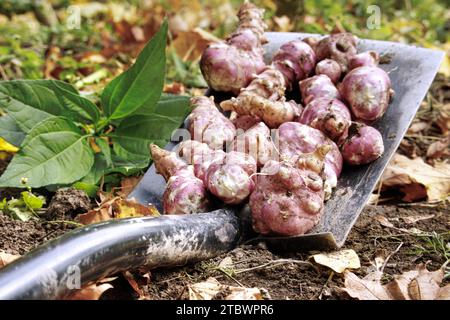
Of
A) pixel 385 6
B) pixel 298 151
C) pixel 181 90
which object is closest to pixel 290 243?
pixel 298 151

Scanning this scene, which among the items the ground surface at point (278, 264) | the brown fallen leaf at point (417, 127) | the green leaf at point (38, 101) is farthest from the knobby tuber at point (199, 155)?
the brown fallen leaf at point (417, 127)

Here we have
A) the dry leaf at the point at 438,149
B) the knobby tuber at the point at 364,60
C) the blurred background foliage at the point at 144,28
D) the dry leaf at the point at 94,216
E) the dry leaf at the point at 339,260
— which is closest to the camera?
the dry leaf at the point at 339,260

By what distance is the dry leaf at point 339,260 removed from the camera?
57.6 inches

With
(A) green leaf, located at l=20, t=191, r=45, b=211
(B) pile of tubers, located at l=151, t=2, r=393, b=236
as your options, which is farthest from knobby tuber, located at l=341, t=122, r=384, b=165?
(A) green leaf, located at l=20, t=191, r=45, b=211

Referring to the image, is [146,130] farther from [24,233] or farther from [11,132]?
[24,233]

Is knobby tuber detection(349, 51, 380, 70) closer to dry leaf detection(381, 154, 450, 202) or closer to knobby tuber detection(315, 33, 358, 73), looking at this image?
knobby tuber detection(315, 33, 358, 73)

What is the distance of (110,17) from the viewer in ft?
12.2

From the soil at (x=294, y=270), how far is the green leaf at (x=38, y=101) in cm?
68

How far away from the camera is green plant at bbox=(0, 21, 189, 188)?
182cm

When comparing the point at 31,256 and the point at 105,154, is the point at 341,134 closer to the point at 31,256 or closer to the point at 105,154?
the point at 105,154

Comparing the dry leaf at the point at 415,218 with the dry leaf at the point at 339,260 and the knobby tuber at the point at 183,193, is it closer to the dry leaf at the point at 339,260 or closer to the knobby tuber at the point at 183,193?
the dry leaf at the point at 339,260

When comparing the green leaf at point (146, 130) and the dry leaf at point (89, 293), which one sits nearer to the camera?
the dry leaf at point (89, 293)

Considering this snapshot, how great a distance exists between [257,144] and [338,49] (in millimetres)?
559
